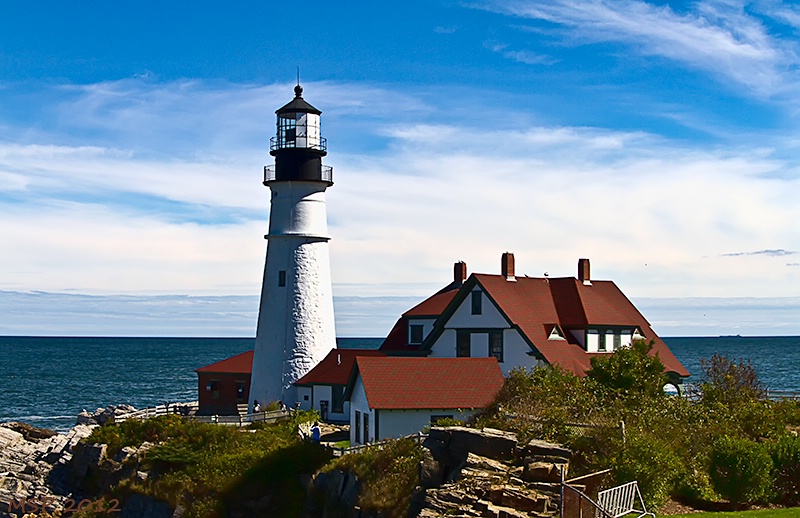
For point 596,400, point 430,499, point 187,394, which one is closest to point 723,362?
point 596,400

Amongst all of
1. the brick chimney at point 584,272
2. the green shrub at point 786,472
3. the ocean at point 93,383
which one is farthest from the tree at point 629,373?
the ocean at point 93,383

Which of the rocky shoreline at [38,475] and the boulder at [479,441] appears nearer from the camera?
the boulder at [479,441]

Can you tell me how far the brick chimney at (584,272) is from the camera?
148 ft

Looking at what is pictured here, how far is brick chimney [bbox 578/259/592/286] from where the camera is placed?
4512 cm

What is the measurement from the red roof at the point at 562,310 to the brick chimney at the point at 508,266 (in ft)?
1.69

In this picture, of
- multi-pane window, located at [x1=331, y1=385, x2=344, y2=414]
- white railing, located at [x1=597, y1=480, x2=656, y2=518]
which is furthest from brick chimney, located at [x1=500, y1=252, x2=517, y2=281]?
white railing, located at [x1=597, y1=480, x2=656, y2=518]

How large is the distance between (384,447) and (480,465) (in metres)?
6.05

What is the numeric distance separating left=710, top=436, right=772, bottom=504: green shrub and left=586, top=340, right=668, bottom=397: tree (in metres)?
8.69

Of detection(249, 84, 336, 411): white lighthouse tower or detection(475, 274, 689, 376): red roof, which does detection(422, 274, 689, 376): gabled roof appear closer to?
detection(475, 274, 689, 376): red roof

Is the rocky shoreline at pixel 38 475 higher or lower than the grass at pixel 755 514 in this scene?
lower

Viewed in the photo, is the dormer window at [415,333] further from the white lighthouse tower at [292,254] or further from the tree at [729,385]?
the tree at [729,385]

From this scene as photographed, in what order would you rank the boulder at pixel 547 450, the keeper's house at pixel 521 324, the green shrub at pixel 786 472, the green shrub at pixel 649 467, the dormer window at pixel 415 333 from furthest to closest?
the dormer window at pixel 415 333
the keeper's house at pixel 521 324
the green shrub at pixel 786 472
the boulder at pixel 547 450
the green shrub at pixel 649 467

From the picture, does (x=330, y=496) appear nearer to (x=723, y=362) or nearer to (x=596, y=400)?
(x=596, y=400)

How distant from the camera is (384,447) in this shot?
26.9m
